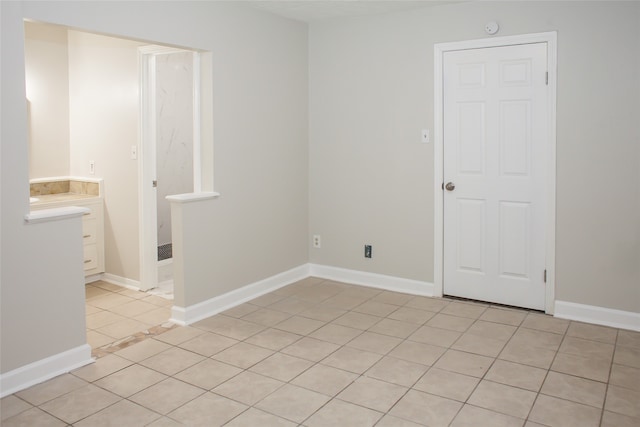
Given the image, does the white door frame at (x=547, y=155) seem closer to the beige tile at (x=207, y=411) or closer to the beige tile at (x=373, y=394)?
the beige tile at (x=373, y=394)

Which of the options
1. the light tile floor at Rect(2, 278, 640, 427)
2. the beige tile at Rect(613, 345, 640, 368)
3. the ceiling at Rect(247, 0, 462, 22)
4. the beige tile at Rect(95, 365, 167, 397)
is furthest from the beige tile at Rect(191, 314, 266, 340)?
the ceiling at Rect(247, 0, 462, 22)

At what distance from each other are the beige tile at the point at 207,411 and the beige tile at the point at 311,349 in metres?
0.67

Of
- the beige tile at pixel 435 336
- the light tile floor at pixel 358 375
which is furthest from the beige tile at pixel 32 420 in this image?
the beige tile at pixel 435 336

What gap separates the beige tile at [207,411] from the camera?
2605 millimetres

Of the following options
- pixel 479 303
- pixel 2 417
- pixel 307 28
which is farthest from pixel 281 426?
pixel 307 28

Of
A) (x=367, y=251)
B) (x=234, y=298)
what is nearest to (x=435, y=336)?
(x=367, y=251)

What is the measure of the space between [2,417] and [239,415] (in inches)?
44.1

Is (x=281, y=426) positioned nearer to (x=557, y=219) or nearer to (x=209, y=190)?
(x=209, y=190)

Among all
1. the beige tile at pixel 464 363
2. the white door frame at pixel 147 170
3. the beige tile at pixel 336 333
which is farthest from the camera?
the white door frame at pixel 147 170

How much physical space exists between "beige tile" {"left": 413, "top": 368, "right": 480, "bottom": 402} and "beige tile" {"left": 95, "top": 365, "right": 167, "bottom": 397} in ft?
4.72

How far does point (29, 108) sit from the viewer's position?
4.79 meters

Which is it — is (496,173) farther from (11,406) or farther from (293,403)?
(11,406)

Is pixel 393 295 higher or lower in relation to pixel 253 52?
lower

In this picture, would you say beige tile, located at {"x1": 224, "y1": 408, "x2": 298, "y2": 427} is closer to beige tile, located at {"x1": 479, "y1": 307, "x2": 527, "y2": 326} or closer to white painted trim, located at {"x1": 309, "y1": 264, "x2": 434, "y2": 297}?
beige tile, located at {"x1": 479, "y1": 307, "x2": 527, "y2": 326}
